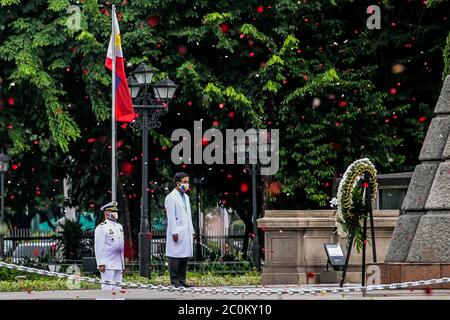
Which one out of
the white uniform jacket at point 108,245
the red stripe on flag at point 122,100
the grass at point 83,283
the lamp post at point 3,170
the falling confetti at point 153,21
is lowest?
the grass at point 83,283

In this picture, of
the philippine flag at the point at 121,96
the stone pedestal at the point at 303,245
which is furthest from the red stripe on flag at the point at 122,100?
the stone pedestal at the point at 303,245

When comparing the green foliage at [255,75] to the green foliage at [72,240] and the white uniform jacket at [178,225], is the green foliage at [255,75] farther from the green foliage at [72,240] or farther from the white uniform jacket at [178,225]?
the white uniform jacket at [178,225]

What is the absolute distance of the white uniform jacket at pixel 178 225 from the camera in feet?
75.3

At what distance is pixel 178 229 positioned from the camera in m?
23.0

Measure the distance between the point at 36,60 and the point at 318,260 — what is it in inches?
529

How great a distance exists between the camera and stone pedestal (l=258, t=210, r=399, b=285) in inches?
1078

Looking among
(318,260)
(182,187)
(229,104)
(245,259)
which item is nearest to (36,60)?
(229,104)

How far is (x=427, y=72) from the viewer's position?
4081cm

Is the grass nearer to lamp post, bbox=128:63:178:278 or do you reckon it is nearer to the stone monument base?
lamp post, bbox=128:63:178:278

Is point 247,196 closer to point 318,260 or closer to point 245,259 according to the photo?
point 245,259

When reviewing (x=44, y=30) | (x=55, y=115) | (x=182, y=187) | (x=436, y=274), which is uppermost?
(x=44, y=30)

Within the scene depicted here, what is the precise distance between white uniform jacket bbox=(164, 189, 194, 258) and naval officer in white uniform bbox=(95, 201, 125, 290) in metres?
0.84

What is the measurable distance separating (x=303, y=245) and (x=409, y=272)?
8.53 metres

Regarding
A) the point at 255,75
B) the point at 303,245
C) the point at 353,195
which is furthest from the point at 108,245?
the point at 255,75
